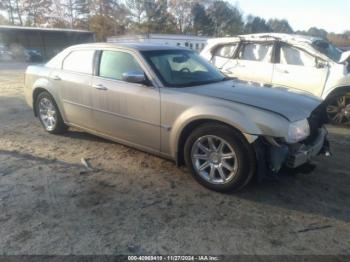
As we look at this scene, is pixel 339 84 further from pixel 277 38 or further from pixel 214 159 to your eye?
pixel 214 159

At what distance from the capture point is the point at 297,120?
3.84m

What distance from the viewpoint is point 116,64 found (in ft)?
16.4

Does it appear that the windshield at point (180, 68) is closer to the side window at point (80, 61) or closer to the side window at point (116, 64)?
the side window at point (116, 64)

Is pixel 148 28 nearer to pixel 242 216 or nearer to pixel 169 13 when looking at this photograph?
pixel 169 13

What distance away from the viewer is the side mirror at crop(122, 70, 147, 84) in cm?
444

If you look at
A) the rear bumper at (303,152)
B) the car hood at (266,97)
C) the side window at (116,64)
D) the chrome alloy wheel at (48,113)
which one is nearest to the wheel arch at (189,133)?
the car hood at (266,97)

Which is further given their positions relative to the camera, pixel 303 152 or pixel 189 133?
pixel 189 133

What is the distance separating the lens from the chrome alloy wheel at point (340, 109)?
23.3 ft

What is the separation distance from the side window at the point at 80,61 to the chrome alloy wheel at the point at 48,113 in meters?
0.77

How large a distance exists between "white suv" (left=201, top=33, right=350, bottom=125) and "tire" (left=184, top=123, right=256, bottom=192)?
2752 mm

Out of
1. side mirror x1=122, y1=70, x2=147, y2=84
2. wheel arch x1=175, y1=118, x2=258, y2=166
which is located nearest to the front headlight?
wheel arch x1=175, y1=118, x2=258, y2=166

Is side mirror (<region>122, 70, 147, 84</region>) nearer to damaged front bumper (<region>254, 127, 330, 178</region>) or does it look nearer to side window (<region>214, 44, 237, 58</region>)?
damaged front bumper (<region>254, 127, 330, 178</region>)

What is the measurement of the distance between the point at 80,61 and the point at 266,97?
2967 mm

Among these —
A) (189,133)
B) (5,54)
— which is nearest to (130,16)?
(5,54)
